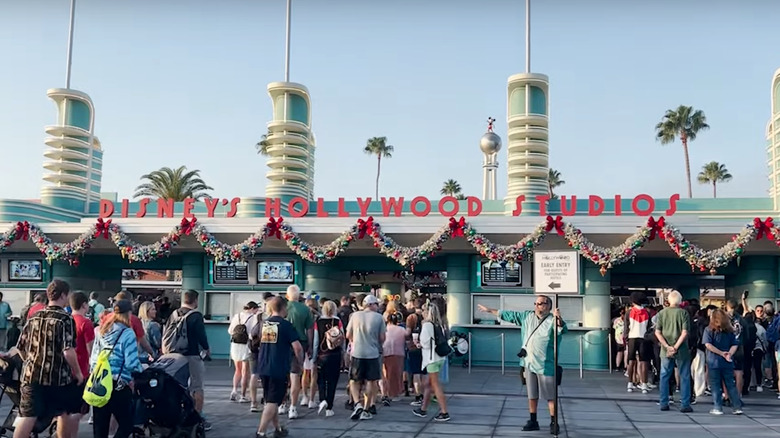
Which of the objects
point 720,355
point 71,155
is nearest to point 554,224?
point 720,355

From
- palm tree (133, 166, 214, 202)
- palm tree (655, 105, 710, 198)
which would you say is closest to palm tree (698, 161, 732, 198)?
palm tree (655, 105, 710, 198)

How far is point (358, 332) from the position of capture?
10.5m

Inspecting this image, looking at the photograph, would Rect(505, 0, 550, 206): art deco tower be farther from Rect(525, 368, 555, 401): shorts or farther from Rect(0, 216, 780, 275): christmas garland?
Rect(525, 368, 555, 401): shorts

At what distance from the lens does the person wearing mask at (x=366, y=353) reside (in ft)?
33.9

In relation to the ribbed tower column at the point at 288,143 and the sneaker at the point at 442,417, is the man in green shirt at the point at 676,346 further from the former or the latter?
the ribbed tower column at the point at 288,143

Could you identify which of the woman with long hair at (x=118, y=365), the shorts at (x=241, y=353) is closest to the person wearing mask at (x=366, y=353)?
the shorts at (x=241, y=353)

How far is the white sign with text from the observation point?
29.7 feet

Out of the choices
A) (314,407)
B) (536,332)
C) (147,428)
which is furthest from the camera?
(314,407)

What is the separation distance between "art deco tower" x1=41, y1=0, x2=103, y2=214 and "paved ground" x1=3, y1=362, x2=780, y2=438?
1290cm

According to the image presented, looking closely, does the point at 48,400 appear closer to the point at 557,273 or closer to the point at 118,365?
the point at 118,365

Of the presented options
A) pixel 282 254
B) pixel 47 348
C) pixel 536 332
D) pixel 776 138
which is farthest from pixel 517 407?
pixel 776 138

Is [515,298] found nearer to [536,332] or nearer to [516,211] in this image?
[516,211]

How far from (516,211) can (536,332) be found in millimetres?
11493

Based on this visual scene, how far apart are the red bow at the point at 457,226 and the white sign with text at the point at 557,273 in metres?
6.62
